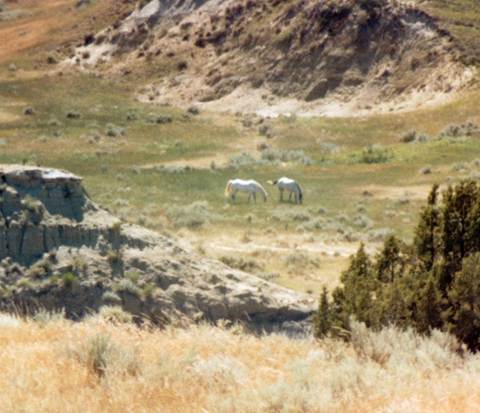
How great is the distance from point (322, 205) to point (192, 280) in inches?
728

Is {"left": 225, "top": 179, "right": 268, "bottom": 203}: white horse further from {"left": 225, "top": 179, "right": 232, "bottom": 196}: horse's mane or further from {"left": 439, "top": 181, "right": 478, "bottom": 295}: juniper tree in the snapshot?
{"left": 439, "top": 181, "right": 478, "bottom": 295}: juniper tree

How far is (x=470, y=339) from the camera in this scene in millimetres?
11336

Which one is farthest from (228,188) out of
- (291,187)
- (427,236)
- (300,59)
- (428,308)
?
(300,59)

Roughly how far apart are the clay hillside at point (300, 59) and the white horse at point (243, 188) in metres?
26.6

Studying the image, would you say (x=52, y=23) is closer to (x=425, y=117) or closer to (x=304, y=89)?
(x=304, y=89)

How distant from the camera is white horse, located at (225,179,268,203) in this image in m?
37.5

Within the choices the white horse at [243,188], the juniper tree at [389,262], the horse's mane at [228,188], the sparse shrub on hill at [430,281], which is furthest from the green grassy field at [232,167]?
the sparse shrub on hill at [430,281]

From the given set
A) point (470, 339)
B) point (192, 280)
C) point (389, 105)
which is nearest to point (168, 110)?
point (389, 105)

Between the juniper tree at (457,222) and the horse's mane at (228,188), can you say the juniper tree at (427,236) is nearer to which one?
the juniper tree at (457,222)

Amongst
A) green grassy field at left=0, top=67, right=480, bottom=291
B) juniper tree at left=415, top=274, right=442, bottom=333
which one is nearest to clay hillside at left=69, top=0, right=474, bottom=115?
green grassy field at left=0, top=67, right=480, bottom=291

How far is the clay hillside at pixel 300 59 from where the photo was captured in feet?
211

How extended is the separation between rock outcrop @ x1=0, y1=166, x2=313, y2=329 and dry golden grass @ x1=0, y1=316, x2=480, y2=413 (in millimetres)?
9447

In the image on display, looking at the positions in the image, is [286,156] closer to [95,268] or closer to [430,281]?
[95,268]

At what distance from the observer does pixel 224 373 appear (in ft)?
22.0
